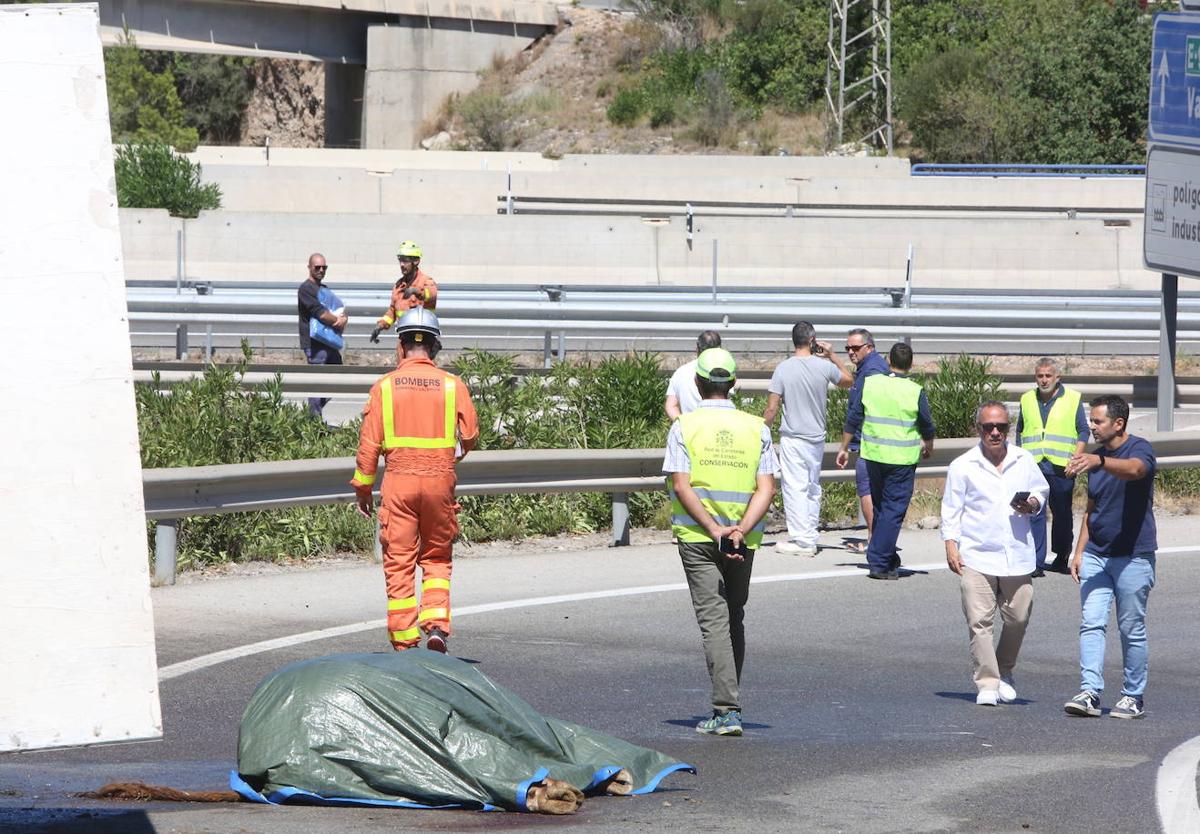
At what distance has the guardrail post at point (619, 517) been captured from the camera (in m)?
13.0

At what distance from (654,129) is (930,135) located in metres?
7.86

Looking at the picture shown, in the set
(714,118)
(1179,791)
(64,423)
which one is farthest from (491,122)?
(64,423)

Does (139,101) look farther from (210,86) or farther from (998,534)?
(998,534)

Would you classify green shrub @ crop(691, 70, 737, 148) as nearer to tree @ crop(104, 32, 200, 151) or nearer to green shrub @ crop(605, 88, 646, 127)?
green shrub @ crop(605, 88, 646, 127)

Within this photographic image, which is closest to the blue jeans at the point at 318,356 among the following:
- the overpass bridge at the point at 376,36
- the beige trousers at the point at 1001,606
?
the beige trousers at the point at 1001,606

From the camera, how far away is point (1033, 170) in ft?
141

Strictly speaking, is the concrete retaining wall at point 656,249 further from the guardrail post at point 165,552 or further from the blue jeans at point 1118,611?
the blue jeans at point 1118,611

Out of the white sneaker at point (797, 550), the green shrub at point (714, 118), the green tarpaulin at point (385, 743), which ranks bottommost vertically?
the white sneaker at point (797, 550)

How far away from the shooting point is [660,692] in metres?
8.91

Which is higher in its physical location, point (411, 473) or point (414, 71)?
point (414, 71)

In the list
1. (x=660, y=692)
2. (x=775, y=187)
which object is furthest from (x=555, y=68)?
(x=660, y=692)

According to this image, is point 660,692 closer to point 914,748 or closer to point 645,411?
point 914,748

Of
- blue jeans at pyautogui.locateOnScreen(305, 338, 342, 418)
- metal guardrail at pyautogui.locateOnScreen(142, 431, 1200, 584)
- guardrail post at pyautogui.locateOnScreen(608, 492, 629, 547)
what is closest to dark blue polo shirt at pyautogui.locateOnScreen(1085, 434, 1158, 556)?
metal guardrail at pyautogui.locateOnScreen(142, 431, 1200, 584)

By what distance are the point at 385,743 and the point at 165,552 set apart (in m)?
5.20
